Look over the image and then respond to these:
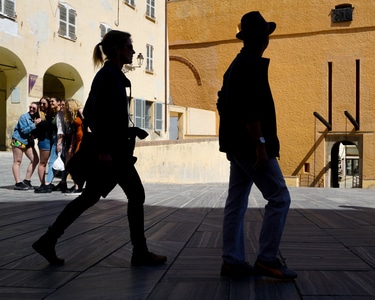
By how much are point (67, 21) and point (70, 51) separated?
3.43 ft

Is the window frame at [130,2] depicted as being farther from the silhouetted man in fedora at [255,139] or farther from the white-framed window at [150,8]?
the silhouetted man in fedora at [255,139]

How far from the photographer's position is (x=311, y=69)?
2842 cm

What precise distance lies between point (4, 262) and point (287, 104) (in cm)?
2616

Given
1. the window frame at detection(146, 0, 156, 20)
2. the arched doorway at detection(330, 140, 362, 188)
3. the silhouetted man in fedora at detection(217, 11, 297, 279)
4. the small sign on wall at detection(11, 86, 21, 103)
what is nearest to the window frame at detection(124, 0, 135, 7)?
the window frame at detection(146, 0, 156, 20)

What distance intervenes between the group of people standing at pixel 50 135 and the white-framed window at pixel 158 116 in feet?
53.6

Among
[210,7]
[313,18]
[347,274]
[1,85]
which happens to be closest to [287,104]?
[313,18]

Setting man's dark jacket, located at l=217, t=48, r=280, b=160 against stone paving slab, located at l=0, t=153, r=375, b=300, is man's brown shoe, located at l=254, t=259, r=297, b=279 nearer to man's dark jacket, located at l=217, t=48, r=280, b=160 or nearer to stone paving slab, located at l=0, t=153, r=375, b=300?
stone paving slab, located at l=0, t=153, r=375, b=300

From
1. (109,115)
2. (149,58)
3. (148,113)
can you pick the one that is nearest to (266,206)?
(109,115)

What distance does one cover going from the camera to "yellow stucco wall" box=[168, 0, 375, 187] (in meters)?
27.8

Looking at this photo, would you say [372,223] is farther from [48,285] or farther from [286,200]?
[48,285]

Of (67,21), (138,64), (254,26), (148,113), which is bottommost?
(254,26)

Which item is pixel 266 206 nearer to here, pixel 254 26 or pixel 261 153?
pixel 261 153

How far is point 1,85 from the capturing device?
1917 cm

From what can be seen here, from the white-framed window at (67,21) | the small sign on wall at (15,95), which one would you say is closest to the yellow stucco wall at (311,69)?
the white-framed window at (67,21)
